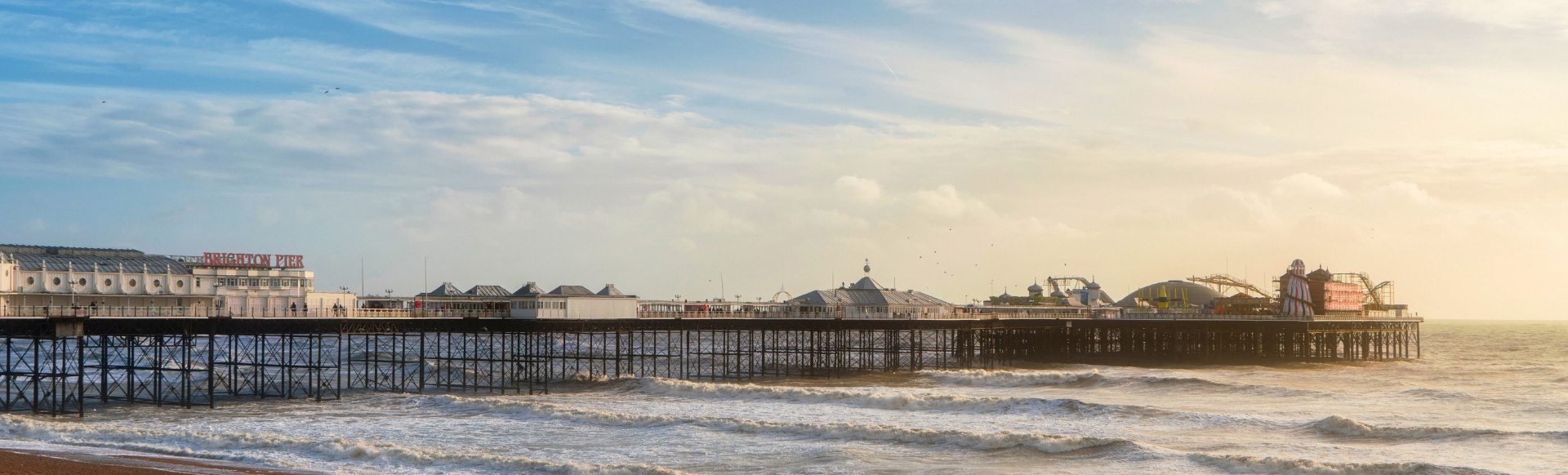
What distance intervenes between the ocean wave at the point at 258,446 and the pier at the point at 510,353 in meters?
3.25

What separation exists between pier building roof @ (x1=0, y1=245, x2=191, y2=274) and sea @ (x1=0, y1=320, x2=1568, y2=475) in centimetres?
836

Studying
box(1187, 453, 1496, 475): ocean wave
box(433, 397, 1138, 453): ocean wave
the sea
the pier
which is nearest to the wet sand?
the sea

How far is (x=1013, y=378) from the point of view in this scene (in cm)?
5809

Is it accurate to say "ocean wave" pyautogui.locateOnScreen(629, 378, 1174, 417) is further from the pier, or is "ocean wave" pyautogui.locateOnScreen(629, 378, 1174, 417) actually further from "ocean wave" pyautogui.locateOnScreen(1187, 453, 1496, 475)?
"ocean wave" pyautogui.locateOnScreen(1187, 453, 1496, 475)

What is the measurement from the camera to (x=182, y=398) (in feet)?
131

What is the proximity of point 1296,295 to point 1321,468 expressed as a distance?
65.1 metres

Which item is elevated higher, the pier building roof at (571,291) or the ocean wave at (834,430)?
the pier building roof at (571,291)

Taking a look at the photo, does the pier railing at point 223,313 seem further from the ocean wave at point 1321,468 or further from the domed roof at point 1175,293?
the domed roof at point 1175,293

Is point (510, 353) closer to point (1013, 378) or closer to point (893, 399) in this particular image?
point (893, 399)

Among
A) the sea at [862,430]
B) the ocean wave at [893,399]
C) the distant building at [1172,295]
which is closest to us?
the sea at [862,430]

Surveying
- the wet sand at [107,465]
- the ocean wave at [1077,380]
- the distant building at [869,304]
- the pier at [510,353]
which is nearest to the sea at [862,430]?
the ocean wave at [1077,380]

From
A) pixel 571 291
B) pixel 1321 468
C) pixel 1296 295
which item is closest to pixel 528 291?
pixel 571 291

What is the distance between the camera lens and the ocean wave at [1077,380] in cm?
5266

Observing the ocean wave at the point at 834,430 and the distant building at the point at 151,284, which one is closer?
the ocean wave at the point at 834,430
